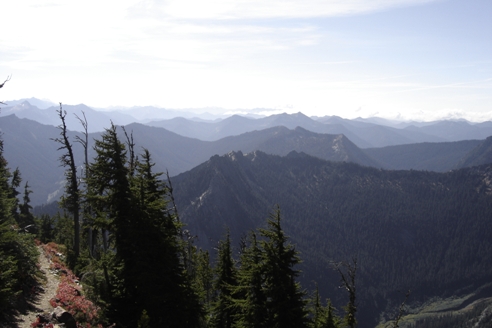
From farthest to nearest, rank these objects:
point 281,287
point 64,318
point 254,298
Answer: point 254,298
point 281,287
point 64,318

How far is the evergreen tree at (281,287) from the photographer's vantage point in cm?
2109

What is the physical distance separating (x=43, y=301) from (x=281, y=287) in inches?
663

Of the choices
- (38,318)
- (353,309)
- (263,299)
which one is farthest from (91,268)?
(353,309)

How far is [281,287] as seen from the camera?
69.5ft

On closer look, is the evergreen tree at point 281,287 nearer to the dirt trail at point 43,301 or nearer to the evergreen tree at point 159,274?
the evergreen tree at point 159,274

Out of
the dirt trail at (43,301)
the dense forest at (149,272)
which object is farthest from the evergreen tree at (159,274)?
the dirt trail at (43,301)

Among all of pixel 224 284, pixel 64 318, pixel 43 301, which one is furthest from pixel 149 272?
pixel 224 284

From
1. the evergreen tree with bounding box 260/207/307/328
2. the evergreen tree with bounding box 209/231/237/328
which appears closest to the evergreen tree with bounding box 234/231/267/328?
the evergreen tree with bounding box 260/207/307/328

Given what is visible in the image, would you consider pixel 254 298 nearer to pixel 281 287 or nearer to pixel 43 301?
pixel 281 287

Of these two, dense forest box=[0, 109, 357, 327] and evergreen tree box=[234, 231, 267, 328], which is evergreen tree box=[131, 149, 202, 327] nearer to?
dense forest box=[0, 109, 357, 327]

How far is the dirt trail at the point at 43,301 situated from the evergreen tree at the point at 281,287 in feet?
47.5

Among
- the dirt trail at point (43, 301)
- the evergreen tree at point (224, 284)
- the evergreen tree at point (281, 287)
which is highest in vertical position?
the evergreen tree at point (281, 287)

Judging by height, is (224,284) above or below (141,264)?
below

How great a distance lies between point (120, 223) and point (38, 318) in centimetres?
697
